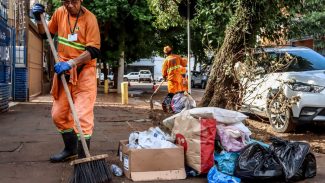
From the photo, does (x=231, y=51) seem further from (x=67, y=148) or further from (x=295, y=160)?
(x=67, y=148)

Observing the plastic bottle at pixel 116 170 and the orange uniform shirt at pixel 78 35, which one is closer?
the plastic bottle at pixel 116 170

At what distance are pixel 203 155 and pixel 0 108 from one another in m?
7.01

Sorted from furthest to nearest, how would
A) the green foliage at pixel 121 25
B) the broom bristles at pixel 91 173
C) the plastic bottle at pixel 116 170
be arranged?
the green foliage at pixel 121 25 → the plastic bottle at pixel 116 170 → the broom bristles at pixel 91 173

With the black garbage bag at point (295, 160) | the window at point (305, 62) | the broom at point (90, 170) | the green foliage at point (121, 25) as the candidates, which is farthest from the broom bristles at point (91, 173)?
the green foliage at point (121, 25)

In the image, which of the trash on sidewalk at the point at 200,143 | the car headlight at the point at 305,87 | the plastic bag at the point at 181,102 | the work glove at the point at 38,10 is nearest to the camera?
the trash on sidewalk at the point at 200,143

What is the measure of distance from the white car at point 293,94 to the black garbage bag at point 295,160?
2132 millimetres

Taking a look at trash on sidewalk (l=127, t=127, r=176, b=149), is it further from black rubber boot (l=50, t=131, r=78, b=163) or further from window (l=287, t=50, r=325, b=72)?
window (l=287, t=50, r=325, b=72)

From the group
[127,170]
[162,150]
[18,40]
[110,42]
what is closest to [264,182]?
[162,150]

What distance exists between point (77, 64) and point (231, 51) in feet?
11.2

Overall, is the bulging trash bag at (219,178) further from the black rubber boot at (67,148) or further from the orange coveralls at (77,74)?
the black rubber boot at (67,148)

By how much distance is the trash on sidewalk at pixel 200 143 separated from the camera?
448cm

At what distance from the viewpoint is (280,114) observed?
7.84m

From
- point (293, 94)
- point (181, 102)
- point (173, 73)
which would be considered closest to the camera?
point (293, 94)

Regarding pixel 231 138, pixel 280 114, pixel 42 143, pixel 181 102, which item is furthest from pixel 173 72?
pixel 231 138
